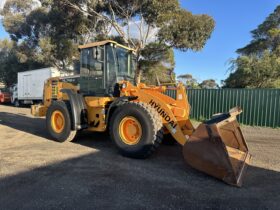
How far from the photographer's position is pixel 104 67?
6.96m

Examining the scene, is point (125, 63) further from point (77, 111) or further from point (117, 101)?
point (77, 111)

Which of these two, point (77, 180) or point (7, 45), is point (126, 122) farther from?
point (7, 45)

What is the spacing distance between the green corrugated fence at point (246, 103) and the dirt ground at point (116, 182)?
17.2 ft

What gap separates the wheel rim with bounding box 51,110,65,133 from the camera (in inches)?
300

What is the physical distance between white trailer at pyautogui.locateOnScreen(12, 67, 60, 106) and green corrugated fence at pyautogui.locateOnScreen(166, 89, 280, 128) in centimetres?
1119

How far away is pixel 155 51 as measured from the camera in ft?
57.2

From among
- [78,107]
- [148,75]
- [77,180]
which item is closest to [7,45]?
[148,75]

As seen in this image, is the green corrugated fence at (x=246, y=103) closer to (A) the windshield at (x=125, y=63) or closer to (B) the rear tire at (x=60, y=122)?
(A) the windshield at (x=125, y=63)

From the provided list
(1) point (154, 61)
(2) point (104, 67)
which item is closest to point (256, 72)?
(1) point (154, 61)

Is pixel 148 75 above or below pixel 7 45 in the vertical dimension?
below

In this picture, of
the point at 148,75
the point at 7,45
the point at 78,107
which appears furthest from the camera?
the point at 7,45

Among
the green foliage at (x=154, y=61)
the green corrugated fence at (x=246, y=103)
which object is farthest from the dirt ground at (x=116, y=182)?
the green foliage at (x=154, y=61)

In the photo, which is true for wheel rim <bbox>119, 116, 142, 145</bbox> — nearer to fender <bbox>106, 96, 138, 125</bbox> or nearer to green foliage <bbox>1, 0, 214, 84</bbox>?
fender <bbox>106, 96, 138, 125</bbox>

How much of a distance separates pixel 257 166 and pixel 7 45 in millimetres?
44324
